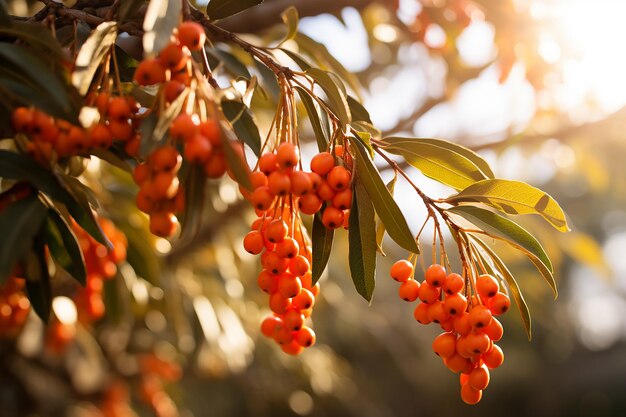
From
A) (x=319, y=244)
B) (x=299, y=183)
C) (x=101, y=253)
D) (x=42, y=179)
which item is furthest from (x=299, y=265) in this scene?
(x=101, y=253)

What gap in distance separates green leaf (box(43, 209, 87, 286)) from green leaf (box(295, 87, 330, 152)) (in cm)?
41

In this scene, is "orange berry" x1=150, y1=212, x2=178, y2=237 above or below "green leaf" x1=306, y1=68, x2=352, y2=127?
below

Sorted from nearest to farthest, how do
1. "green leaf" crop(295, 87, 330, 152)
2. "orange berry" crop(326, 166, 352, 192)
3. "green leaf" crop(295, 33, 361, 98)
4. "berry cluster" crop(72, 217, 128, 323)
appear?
"orange berry" crop(326, 166, 352, 192) → "green leaf" crop(295, 87, 330, 152) → "green leaf" crop(295, 33, 361, 98) → "berry cluster" crop(72, 217, 128, 323)

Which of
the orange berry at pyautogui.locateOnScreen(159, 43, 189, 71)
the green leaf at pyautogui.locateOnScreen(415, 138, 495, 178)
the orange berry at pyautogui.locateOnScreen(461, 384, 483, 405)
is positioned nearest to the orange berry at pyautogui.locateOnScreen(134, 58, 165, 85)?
the orange berry at pyautogui.locateOnScreen(159, 43, 189, 71)

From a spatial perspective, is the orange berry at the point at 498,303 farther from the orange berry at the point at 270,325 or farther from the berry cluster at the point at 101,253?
the berry cluster at the point at 101,253

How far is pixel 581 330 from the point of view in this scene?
12.2 metres

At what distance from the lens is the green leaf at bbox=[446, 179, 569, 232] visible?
0.97 metres

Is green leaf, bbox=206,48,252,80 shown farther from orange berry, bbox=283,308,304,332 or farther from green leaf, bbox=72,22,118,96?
orange berry, bbox=283,308,304,332

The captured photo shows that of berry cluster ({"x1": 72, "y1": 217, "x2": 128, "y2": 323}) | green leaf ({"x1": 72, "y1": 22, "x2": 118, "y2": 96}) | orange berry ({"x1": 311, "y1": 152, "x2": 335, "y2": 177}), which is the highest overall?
orange berry ({"x1": 311, "y1": 152, "x2": 335, "y2": 177})

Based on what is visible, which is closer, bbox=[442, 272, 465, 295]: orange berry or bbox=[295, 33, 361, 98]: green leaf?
bbox=[442, 272, 465, 295]: orange berry

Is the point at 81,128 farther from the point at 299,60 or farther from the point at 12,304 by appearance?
the point at 12,304

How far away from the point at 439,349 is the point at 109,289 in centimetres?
116

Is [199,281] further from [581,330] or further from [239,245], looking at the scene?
[581,330]

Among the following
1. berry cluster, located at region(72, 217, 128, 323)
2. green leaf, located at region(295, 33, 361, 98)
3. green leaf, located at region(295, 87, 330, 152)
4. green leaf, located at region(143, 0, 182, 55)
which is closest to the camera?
green leaf, located at region(143, 0, 182, 55)
